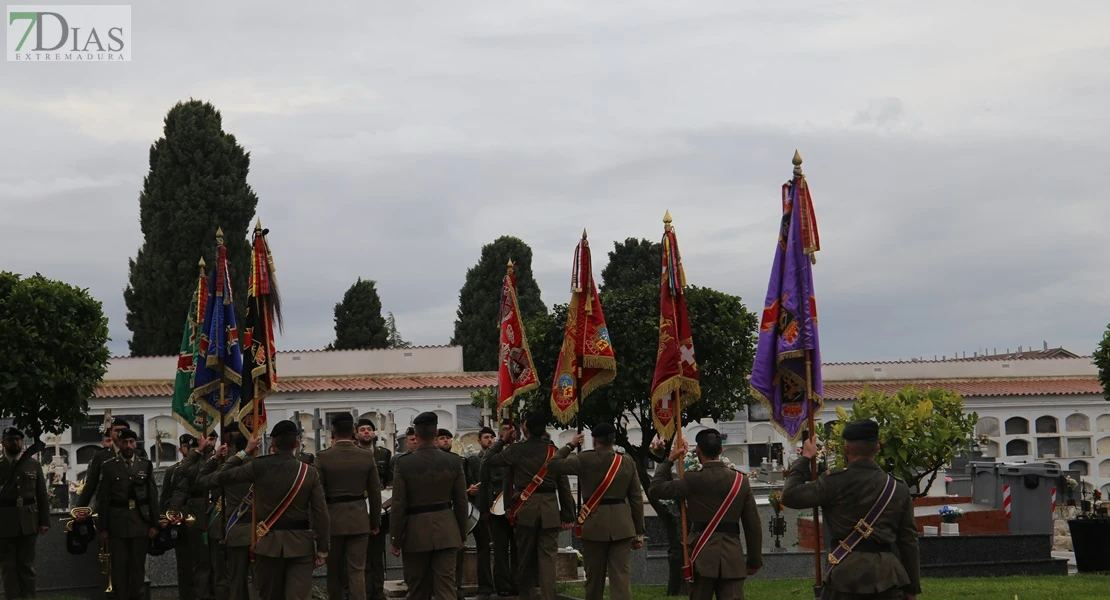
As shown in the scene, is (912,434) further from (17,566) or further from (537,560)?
(17,566)

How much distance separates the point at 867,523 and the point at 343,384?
103 ft

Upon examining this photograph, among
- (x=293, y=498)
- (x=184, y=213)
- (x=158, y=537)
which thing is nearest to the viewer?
(x=293, y=498)

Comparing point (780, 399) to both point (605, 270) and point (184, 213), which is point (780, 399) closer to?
point (184, 213)

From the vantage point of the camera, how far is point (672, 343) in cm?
1284

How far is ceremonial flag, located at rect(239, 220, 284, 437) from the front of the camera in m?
14.0

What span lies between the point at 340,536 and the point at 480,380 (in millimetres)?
26658

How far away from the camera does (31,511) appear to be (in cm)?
1444

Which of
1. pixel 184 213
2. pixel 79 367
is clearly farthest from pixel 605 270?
pixel 79 367

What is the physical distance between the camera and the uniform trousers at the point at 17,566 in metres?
14.6

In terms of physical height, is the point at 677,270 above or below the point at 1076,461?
above

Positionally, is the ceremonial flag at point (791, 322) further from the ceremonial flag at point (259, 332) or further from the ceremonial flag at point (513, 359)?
the ceremonial flag at point (259, 332)

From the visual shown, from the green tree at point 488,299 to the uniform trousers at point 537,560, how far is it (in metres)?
39.4

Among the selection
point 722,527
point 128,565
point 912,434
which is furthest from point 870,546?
point 912,434

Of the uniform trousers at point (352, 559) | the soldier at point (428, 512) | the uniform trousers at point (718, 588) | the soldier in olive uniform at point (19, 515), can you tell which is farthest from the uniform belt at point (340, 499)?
the soldier in olive uniform at point (19, 515)
